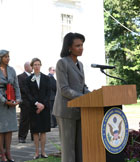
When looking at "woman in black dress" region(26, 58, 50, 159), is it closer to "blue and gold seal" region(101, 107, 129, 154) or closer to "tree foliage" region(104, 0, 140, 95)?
"blue and gold seal" region(101, 107, 129, 154)

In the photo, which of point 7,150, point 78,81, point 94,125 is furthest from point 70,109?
point 7,150

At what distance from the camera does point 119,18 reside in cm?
3753

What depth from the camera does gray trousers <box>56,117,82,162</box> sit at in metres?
4.34

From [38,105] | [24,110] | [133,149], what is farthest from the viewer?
[24,110]

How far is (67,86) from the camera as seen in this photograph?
4.31m

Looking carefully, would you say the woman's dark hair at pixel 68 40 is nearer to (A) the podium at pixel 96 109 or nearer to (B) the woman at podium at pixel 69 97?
(B) the woman at podium at pixel 69 97

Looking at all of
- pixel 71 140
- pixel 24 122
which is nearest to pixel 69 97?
pixel 71 140

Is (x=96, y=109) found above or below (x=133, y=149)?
above

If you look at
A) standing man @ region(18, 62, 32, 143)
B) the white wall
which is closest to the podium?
standing man @ region(18, 62, 32, 143)

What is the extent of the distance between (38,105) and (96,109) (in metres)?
3.59

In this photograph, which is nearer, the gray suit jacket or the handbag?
the gray suit jacket

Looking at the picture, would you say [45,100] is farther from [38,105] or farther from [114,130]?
[114,130]

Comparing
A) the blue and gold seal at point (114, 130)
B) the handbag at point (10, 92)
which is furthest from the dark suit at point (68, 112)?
the handbag at point (10, 92)

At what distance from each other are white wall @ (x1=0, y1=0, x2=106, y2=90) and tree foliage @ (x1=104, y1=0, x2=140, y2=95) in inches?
611
